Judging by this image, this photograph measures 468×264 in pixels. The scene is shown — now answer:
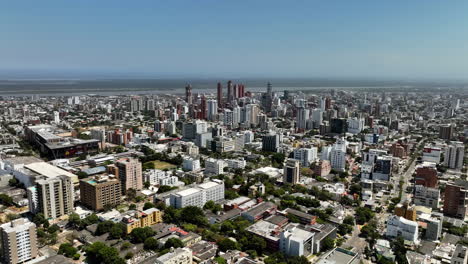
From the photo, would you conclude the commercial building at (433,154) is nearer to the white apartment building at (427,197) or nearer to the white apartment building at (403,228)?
the white apartment building at (427,197)

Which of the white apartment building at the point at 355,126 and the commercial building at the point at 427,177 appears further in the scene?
the white apartment building at the point at 355,126

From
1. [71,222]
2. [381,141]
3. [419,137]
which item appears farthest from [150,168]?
[419,137]

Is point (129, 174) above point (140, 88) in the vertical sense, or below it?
below

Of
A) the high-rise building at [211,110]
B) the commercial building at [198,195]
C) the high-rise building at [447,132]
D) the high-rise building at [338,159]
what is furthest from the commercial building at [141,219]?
the high-rise building at [447,132]

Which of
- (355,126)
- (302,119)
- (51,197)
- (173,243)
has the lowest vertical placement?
(173,243)

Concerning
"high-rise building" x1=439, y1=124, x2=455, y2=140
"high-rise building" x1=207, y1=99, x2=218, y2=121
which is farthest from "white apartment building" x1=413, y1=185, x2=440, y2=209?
"high-rise building" x1=207, y1=99, x2=218, y2=121

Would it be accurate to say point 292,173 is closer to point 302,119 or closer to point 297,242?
point 297,242

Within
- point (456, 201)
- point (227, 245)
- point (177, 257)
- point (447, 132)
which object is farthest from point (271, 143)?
point (177, 257)
